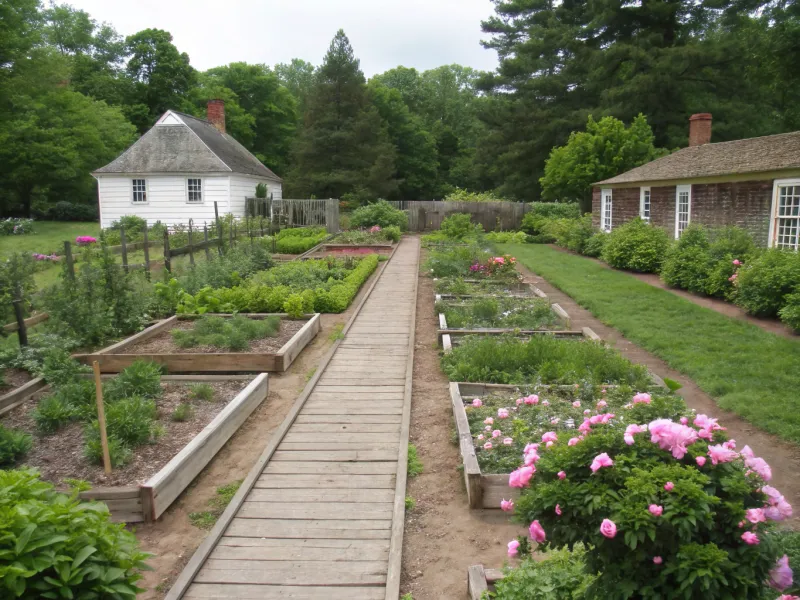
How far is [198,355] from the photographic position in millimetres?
8328

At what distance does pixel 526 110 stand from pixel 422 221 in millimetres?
13024

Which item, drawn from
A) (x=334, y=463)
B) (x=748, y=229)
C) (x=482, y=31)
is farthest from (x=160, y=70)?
(x=334, y=463)

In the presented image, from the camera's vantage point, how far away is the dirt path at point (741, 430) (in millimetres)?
5234

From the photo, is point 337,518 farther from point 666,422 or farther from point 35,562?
point 666,422

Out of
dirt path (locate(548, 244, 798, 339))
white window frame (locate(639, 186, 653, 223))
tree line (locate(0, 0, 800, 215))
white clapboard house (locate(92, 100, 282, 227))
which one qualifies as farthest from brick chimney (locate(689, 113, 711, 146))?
white clapboard house (locate(92, 100, 282, 227))

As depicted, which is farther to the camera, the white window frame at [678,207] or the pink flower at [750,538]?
the white window frame at [678,207]

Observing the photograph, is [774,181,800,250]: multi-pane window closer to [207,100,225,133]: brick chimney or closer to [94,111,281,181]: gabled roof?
[94,111,281,181]: gabled roof

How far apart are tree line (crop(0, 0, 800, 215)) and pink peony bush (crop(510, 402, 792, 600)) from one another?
22.9 m

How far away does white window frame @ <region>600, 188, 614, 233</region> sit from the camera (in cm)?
2495

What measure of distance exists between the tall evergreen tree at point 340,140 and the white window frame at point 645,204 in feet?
69.6

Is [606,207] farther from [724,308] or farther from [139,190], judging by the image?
[139,190]

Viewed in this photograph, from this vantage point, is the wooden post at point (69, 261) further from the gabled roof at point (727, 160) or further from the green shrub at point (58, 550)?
the gabled roof at point (727, 160)

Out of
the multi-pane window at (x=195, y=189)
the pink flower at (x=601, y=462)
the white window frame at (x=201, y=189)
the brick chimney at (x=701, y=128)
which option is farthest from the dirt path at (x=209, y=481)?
the multi-pane window at (x=195, y=189)

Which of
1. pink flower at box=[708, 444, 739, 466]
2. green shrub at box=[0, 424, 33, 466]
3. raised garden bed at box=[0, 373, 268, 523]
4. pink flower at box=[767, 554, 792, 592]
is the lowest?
raised garden bed at box=[0, 373, 268, 523]
